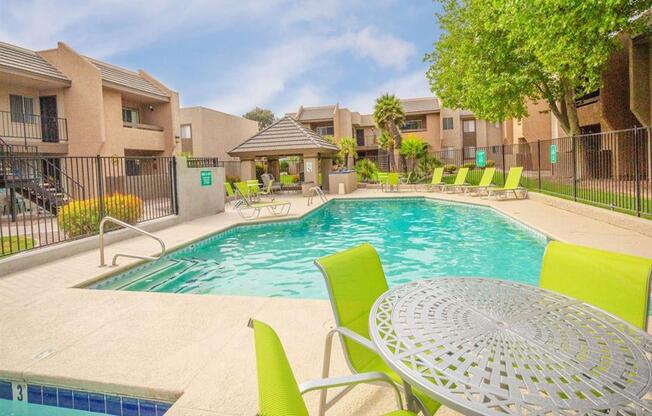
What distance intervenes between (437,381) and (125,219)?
10842 millimetres

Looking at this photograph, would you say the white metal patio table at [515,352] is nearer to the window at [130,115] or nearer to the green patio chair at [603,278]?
the green patio chair at [603,278]

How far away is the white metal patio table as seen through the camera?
1.50m

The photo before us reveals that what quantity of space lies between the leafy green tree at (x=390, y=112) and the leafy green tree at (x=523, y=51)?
30.2 ft

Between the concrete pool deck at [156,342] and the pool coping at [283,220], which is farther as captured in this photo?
the pool coping at [283,220]

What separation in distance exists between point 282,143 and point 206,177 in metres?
9.32

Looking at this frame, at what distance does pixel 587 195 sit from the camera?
493 inches

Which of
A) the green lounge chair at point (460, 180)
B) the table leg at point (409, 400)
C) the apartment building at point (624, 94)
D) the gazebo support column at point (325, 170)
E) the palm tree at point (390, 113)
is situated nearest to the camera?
the table leg at point (409, 400)

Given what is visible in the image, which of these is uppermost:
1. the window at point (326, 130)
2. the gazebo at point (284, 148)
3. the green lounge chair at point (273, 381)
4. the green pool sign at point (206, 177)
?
the window at point (326, 130)

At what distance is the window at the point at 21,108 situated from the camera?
1848cm

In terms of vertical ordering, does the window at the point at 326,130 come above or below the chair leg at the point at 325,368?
above

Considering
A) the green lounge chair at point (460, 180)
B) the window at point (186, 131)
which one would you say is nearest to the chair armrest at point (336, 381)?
the green lounge chair at point (460, 180)

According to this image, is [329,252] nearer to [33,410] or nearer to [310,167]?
[33,410]

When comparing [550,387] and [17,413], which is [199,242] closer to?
[17,413]

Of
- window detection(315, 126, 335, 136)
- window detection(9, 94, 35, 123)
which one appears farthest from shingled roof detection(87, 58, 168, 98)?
window detection(315, 126, 335, 136)
